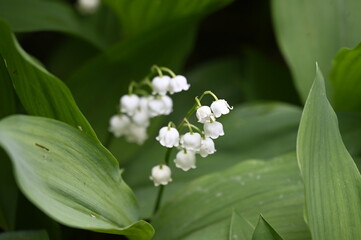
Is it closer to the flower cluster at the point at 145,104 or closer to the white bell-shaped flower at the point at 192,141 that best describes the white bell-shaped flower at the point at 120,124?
the flower cluster at the point at 145,104

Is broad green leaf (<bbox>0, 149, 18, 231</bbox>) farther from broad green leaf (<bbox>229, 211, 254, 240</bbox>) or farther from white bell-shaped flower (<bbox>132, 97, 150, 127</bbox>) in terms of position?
broad green leaf (<bbox>229, 211, 254, 240</bbox>)

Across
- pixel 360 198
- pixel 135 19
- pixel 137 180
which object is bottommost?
pixel 137 180

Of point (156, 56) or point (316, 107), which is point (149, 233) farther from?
point (156, 56)

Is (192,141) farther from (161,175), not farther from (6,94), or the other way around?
(6,94)

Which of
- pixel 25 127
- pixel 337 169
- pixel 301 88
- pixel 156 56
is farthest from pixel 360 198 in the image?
pixel 156 56

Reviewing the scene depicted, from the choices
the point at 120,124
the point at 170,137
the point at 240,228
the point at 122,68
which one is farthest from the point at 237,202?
the point at 122,68

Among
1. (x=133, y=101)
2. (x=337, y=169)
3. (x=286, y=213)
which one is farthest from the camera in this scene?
(x=133, y=101)

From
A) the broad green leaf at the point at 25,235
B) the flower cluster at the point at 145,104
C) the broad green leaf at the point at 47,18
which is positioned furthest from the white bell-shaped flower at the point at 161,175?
the broad green leaf at the point at 47,18
